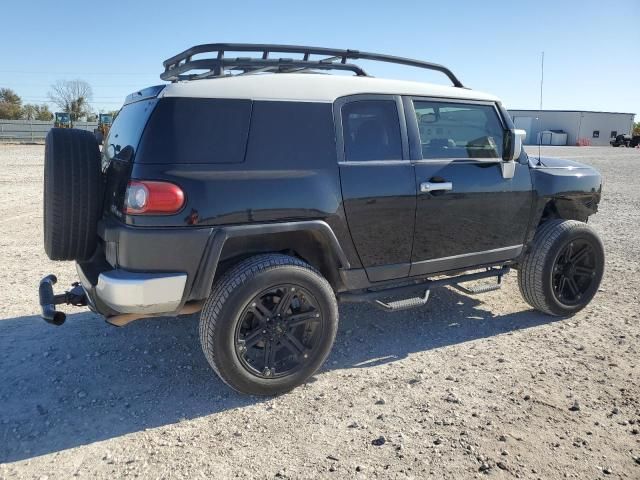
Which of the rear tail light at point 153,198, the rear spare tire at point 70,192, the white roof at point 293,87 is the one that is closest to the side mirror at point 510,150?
the white roof at point 293,87

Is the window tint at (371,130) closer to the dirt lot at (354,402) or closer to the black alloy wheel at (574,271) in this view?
the dirt lot at (354,402)

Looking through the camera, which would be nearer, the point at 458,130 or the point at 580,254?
the point at 458,130

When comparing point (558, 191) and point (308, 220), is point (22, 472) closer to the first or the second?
point (308, 220)

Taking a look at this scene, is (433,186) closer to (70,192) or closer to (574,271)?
(574,271)

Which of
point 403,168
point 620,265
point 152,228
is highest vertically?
point 403,168

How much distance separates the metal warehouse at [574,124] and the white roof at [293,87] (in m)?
62.1

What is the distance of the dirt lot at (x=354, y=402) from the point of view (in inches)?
102

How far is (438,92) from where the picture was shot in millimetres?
3926

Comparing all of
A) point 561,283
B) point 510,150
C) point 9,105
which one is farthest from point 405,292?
point 9,105

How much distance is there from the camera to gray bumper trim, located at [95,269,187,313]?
9.15 ft

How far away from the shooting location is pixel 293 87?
327 centimetres

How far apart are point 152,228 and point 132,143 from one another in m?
0.56

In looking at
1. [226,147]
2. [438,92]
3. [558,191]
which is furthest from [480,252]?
[226,147]

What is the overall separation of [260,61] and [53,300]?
7.07 ft
